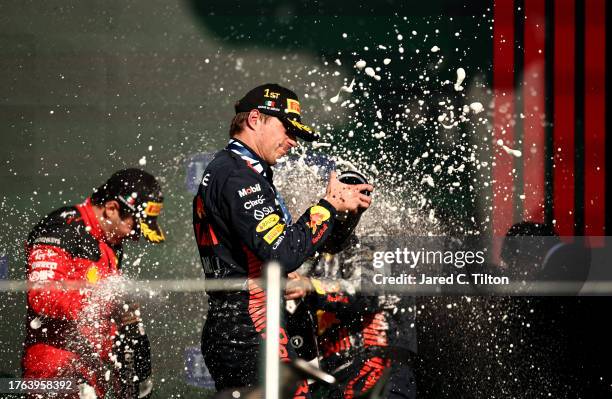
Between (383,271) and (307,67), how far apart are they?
772 millimetres

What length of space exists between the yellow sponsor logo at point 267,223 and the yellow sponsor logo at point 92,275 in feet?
3.54

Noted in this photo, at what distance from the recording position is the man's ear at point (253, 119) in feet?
6.65

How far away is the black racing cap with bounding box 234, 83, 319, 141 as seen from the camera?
81.0 inches

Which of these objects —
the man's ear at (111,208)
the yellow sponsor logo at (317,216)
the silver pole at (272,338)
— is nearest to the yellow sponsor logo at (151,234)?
the man's ear at (111,208)

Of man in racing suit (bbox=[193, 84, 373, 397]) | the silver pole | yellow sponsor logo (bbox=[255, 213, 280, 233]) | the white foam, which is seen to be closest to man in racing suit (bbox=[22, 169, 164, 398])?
man in racing suit (bbox=[193, 84, 373, 397])

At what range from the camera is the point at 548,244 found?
2.73 m

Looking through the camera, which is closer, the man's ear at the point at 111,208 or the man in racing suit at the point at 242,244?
the man in racing suit at the point at 242,244

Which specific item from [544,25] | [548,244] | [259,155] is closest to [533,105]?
[544,25]

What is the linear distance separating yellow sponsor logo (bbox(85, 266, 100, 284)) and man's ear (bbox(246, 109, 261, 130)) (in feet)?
3.27

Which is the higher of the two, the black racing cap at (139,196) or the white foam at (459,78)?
the white foam at (459,78)

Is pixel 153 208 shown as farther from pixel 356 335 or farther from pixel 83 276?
pixel 356 335

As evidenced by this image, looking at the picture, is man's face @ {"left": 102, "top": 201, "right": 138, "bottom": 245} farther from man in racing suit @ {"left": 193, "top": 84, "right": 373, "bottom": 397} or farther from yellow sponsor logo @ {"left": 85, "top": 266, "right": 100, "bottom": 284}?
man in racing suit @ {"left": 193, "top": 84, "right": 373, "bottom": 397}

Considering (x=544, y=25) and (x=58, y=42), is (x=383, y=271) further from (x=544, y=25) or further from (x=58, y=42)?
(x=58, y=42)

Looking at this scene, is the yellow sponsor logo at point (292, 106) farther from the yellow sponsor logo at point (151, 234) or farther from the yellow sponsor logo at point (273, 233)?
the yellow sponsor logo at point (151, 234)
